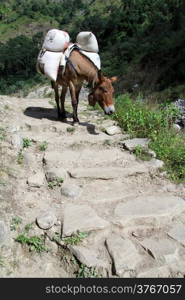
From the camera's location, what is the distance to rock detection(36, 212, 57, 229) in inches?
179

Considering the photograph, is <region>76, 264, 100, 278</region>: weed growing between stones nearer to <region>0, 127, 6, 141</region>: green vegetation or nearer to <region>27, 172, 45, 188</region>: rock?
<region>27, 172, 45, 188</region>: rock

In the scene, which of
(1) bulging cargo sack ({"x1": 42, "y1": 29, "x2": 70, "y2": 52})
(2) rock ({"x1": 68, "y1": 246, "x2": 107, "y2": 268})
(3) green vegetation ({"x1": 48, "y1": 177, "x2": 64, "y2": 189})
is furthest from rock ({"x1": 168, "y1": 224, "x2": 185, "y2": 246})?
(1) bulging cargo sack ({"x1": 42, "y1": 29, "x2": 70, "y2": 52})

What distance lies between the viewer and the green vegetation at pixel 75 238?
4.29 m

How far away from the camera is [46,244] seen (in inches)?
170

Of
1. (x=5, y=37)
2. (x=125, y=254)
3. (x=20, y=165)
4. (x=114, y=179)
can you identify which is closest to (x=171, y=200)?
(x=114, y=179)

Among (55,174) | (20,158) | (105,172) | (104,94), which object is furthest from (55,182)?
(104,94)

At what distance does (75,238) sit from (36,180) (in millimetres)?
1475

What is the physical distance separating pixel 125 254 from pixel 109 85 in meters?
3.89

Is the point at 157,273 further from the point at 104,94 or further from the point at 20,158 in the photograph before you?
the point at 104,94

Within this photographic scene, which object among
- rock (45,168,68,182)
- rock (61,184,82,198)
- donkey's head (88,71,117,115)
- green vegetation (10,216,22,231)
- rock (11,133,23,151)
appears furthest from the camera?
donkey's head (88,71,117,115)

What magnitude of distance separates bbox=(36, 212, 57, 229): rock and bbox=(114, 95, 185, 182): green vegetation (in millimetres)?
2194

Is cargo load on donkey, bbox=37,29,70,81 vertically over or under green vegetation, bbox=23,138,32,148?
over

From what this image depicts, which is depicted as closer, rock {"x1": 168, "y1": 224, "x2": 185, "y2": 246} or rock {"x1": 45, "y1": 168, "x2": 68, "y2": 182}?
rock {"x1": 168, "y1": 224, "x2": 185, "y2": 246}

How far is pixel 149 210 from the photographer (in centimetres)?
→ 493
